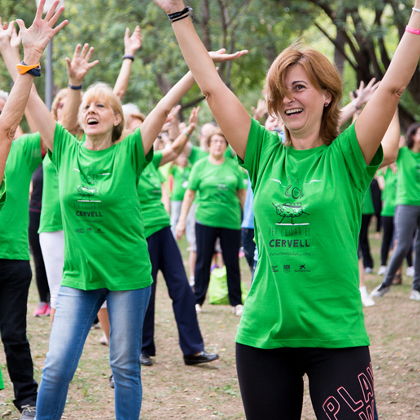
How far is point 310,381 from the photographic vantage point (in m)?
2.97

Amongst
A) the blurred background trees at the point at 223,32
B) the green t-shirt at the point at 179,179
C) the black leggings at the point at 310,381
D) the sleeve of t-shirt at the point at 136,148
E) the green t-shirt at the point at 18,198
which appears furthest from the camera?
the blurred background trees at the point at 223,32

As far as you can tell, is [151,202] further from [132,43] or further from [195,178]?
[195,178]

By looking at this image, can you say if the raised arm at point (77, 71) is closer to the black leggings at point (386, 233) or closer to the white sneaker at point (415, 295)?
the white sneaker at point (415, 295)

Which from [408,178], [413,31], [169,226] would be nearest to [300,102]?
[413,31]

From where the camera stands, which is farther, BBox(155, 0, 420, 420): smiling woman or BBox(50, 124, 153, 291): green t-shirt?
BBox(50, 124, 153, 291): green t-shirt

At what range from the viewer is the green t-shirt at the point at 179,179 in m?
14.7

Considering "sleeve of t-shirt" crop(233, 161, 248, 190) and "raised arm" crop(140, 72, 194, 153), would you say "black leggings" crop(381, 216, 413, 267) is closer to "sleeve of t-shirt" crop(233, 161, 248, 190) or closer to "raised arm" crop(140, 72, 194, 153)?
"sleeve of t-shirt" crop(233, 161, 248, 190)

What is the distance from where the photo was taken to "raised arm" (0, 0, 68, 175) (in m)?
3.57

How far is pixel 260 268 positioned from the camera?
10.1ft

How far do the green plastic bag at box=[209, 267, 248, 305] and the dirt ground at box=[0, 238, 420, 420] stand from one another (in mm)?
888

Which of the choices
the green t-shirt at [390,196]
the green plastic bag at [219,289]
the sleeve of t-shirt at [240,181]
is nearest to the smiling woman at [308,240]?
the sleeve of t-shirt at [240,181]

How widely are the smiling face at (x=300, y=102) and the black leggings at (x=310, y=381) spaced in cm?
88

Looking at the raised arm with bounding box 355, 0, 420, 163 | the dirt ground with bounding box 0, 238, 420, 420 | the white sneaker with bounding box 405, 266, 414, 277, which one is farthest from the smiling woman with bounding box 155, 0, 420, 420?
the white sneaker with bounding box 405, 266, 414, 277

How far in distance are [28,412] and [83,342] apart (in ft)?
3.78
